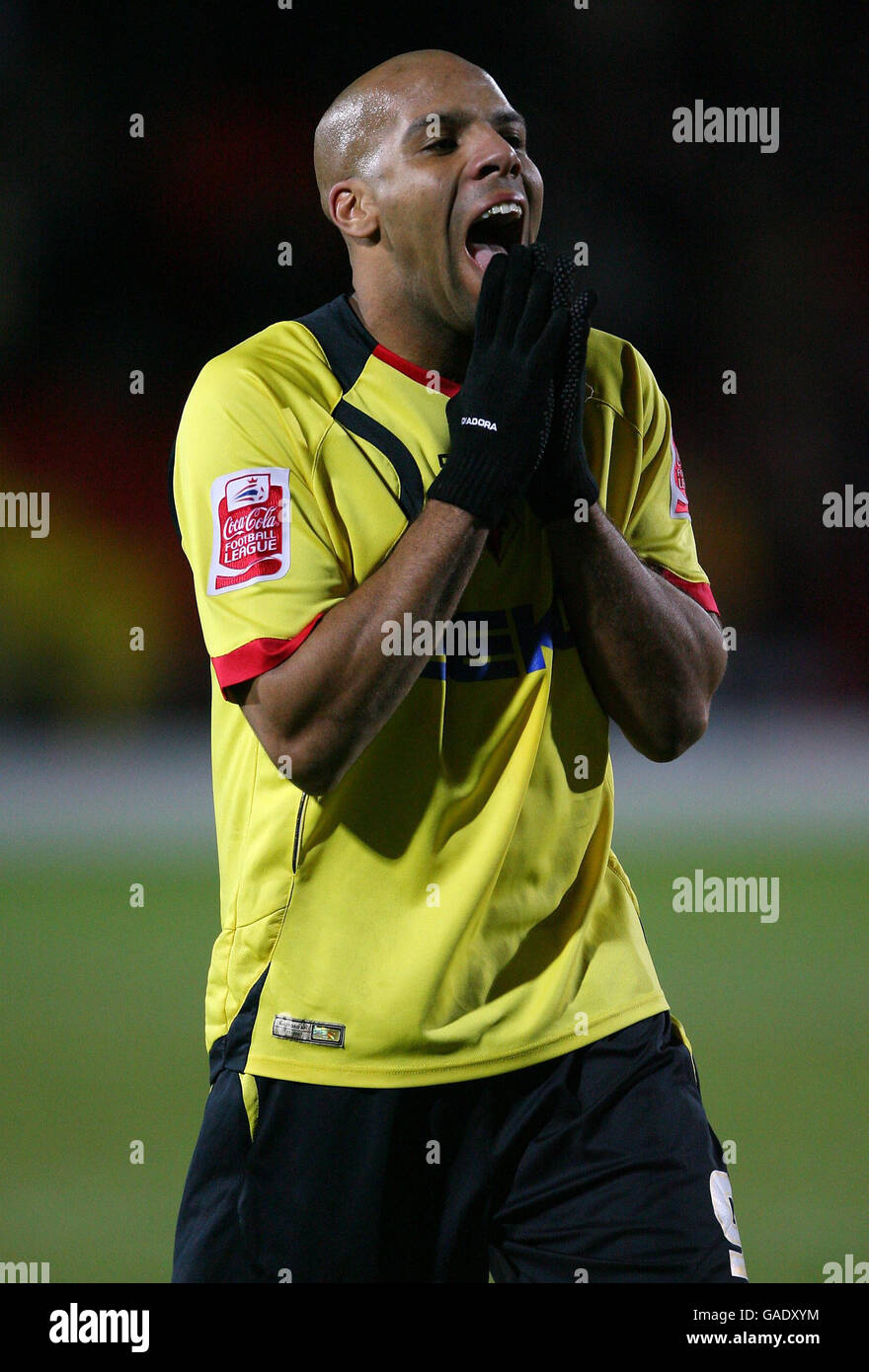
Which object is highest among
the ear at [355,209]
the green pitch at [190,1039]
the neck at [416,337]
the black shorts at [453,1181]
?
the ear at [355,209]

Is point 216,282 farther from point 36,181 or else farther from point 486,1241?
point 486,1241

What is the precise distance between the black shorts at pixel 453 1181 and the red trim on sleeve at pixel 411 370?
0.91 m

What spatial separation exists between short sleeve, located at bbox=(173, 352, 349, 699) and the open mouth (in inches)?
12.8

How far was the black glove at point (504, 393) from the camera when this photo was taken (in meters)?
1.91

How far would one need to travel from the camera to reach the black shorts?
1.99 metres

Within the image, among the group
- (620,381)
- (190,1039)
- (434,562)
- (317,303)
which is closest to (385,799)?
(434,562)

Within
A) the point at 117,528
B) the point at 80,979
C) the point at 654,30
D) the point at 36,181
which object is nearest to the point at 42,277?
the point at 36,181

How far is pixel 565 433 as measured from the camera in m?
1.99

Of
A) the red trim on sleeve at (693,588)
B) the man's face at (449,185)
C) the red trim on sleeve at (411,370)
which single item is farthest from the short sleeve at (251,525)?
the red trim on sleeve at (693,588)

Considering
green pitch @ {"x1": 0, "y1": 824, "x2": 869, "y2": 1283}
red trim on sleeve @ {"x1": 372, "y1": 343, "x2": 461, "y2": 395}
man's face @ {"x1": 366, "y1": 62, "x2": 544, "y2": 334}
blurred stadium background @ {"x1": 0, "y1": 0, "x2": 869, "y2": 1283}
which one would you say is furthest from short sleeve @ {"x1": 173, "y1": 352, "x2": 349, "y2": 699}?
blurred stadium background @ {"x1": 0, "y1": 0, "x2": 869, "y2": 1283}

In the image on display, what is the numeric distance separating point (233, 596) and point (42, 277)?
8.49 metres

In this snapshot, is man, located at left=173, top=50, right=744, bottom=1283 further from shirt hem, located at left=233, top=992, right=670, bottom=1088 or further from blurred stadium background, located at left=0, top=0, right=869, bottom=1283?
blurred stadium background, located at left=0, top=0, right=869, bottom=1283

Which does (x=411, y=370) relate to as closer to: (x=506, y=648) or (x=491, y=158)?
(x=491, y=158)

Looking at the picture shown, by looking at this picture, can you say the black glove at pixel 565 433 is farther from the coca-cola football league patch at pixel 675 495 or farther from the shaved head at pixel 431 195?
the coca-cola football league patch at pixel 675 495
